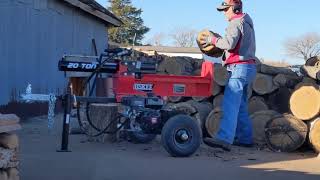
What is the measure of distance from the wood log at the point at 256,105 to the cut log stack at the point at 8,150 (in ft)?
18.6

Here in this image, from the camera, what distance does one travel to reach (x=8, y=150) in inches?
222

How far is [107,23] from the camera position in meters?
22.1

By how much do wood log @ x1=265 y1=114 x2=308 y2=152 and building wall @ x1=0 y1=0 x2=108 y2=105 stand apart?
5.64m

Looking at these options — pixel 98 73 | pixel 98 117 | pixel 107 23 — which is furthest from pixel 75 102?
pixel 107 23

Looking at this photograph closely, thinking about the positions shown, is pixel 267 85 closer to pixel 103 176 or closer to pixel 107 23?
pixel 103 176

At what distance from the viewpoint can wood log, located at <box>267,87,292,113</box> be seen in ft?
35.4

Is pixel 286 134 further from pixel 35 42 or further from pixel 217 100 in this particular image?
pixel 35 42

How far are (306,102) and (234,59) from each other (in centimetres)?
142

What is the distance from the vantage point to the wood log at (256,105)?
422 inches

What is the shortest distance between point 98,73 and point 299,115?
3.17 metres

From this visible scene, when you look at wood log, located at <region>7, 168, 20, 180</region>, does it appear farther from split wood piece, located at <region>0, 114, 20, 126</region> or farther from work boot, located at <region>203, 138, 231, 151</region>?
work boot, located at <region>203, 138, 231, 151</region>

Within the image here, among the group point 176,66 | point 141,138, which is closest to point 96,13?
point 176,66

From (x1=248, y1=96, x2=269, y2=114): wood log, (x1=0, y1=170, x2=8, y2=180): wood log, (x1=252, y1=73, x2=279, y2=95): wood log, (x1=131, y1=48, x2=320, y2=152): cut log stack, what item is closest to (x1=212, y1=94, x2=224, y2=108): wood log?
(x1=131, y1=48, x2=320, y2=152): cut log stack

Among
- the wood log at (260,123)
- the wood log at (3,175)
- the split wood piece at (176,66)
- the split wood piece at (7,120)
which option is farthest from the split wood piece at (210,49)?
the wood log at (3,175)
